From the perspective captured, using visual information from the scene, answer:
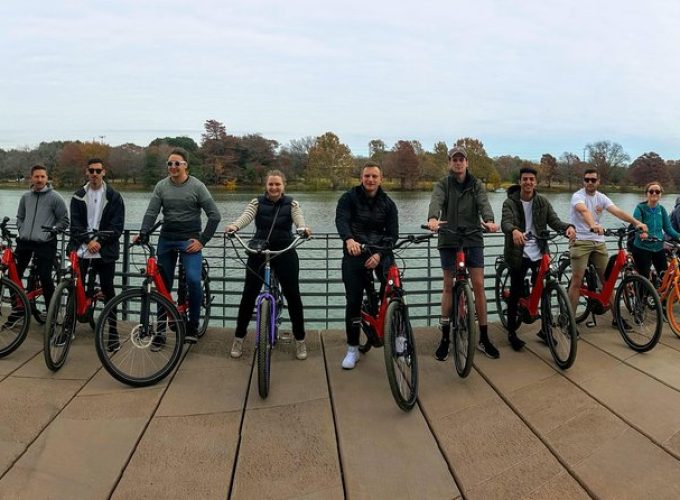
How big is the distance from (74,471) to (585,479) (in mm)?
2512

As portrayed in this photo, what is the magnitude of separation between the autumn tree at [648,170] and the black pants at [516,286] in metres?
45.6

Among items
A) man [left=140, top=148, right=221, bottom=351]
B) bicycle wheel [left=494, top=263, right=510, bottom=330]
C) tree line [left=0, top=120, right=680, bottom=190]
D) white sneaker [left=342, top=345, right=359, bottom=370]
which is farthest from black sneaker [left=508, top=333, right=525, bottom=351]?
tree line [left=0, top=120, right=680, bottom=190]

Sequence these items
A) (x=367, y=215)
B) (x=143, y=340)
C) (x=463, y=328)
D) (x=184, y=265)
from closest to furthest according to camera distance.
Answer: (x=143, y=340), (x=463, y=328), (x=367, y=215), (x=184, y=265)

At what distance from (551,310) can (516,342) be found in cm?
42

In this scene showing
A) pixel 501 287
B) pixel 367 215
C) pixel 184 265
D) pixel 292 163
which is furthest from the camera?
pixel 292 163

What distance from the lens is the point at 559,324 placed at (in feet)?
12.2

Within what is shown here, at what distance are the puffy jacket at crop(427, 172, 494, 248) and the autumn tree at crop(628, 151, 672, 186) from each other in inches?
1816

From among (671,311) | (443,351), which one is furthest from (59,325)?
(671,311)

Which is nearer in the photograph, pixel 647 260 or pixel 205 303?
pixel 205 303

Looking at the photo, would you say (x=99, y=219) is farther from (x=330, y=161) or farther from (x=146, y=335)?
(x=330, y=161)

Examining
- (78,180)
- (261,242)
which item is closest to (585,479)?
(261,242)

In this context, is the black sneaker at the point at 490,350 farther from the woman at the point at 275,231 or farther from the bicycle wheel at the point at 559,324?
the woman at the point at 275,231

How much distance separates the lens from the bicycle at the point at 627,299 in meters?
3.93

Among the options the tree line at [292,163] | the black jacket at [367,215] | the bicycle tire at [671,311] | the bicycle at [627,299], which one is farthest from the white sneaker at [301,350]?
the tree line at [292,163]
